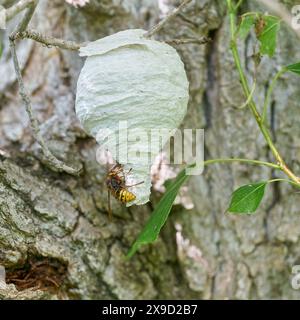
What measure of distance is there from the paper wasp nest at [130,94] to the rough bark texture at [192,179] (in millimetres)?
369

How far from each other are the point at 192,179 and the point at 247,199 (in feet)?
1.49

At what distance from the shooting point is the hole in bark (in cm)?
158

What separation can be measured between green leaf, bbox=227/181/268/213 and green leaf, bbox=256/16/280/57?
322 millimetres

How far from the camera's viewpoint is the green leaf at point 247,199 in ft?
4.87

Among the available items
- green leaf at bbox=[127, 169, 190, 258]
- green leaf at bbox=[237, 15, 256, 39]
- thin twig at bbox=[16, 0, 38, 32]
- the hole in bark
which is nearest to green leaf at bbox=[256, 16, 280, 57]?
green leaf at bbox=[237, 15, 256, 39]

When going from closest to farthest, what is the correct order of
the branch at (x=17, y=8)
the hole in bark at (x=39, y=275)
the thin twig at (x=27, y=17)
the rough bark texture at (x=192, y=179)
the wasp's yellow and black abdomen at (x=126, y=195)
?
the branch at (x=17, y=8), the thin twig at (x=27, y=17), the wasp's yellow and black abdomen at (x=126, y=195), the hole in bark at (x=39, y=275), the rough bark texture at (x=192, y=179)

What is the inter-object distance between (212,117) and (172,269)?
48 centimetres

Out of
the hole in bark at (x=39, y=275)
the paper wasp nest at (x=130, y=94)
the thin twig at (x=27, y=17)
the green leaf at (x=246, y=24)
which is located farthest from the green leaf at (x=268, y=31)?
the hole in bark at (x=39, y=275)

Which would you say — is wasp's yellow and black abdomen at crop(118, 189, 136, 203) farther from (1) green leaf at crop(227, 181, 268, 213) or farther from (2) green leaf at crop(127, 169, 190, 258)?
(1) green leaf at crop(227, 181, 268, 213)

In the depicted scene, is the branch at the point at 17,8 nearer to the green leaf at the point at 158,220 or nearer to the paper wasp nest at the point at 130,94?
the paper wasp nest at the point at 130,94

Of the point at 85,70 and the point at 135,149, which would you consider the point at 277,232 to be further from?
the point at 85,70

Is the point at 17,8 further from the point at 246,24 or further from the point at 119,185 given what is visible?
the point at 246,24

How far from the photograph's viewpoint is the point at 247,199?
1502 mm

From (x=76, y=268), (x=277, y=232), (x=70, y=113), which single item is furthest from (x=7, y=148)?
(x=277, y=232)
